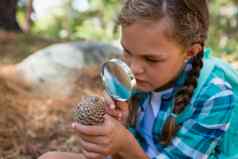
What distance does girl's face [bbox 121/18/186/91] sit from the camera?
1540 millimetres

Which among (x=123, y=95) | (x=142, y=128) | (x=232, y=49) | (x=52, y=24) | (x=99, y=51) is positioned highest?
(x=123, y=95)

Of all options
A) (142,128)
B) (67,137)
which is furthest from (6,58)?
(142,128)

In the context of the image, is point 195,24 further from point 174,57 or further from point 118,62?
point 118,62

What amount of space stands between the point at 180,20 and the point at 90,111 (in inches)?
18.0

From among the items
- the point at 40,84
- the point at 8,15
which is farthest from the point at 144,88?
the point at 8,15

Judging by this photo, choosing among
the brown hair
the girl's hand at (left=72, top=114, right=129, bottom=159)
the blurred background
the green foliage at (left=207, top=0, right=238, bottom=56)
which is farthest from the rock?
the green foliage at (left=207, top=0, right=238, bottom=56)

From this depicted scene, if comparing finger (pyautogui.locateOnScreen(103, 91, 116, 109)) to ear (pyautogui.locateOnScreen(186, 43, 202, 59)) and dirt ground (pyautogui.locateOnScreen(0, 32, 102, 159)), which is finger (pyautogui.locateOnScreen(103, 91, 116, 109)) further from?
dirt ground (pyautogui.locateOnScreen(0, 32, 102, 159))

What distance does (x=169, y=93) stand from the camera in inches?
68.7

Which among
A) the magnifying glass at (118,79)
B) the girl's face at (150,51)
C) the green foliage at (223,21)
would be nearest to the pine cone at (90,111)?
the magnifying glass at (118,79)

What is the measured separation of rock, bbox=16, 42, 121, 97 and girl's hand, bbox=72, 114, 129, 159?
2.21m

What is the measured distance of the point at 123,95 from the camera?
155cm

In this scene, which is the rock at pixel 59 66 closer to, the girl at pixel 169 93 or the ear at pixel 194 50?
the girl at pixel 169 93

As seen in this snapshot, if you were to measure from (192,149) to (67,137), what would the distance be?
1531 millimetres

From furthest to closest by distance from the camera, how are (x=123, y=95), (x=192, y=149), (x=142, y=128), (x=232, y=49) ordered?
(x=232, y=49) < (x=142, y=128) < (x=192, y=149) < (x=123, y=95)
